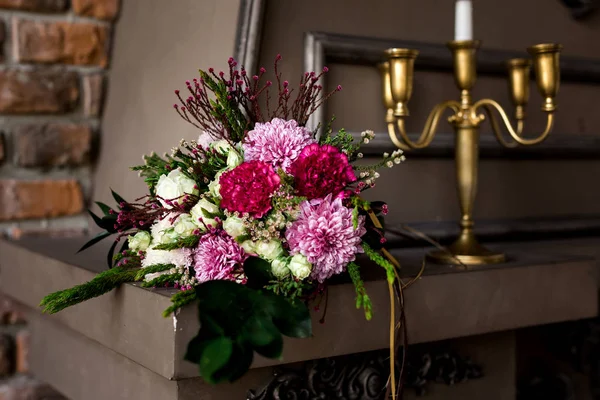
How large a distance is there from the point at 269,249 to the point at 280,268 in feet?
0.08

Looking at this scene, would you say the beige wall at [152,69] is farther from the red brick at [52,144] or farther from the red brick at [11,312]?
the red brick at [11,312]

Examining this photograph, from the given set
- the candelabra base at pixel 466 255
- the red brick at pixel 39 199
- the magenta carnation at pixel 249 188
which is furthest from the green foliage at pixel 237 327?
the red brick at pixel 39 199

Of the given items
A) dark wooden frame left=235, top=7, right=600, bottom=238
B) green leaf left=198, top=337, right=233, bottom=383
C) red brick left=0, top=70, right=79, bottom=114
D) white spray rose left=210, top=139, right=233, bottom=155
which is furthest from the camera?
red brick left=0, top=70, right=79, bottom=114

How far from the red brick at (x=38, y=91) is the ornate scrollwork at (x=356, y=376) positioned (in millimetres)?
766

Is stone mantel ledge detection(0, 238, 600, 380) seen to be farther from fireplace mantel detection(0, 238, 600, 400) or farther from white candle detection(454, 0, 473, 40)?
white candle detection(454, 0, 473, 40)

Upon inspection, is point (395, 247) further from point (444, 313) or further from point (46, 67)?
point (46, 67)

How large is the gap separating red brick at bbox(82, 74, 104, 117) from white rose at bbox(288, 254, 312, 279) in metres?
0.81

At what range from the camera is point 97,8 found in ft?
4.52

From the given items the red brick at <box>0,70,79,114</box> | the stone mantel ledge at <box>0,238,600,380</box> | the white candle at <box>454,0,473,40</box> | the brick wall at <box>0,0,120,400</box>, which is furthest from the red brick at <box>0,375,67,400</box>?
the white candle at <box>454,0,473,40</box>

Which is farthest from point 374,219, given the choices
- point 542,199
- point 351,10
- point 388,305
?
point 542,199

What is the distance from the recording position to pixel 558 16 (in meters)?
1.38

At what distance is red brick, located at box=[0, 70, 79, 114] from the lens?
1294 mm

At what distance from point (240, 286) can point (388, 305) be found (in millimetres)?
263

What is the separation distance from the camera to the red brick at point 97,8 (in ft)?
4.46
